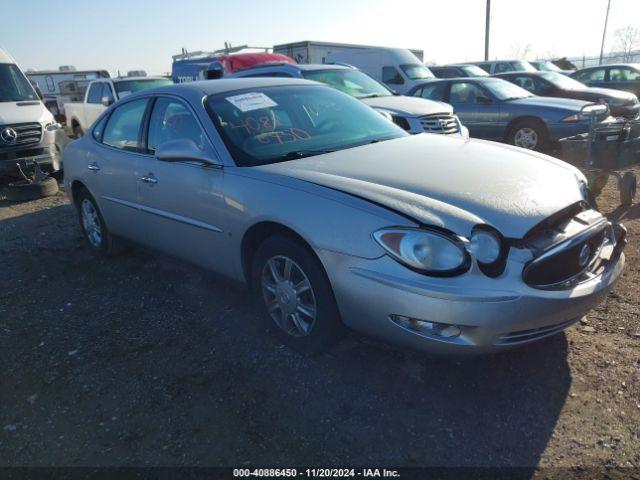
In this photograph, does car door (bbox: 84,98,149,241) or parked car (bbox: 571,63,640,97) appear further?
parked car (bbox: 571,63,640,97)

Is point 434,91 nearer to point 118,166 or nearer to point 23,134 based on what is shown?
point 23,134

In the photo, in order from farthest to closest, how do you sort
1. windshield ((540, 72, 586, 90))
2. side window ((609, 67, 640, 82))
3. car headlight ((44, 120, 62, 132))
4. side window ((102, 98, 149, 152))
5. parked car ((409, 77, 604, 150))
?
1. side window ((609, 67, 640, 82))
2. windshield ((540, 72, 586, 90))
3. parked car ((409, 77, 604, 150))
4. car headlight ((44, 120, 62, 132))
5. side window ((102, 98, 149, 152))

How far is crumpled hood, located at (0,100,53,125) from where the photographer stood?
789 cm

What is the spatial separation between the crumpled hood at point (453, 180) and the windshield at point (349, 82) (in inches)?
221

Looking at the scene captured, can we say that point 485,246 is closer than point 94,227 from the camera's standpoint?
Yes

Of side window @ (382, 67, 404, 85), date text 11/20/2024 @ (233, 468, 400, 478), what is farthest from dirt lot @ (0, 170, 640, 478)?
side window @ (382, 67, 404, 85)

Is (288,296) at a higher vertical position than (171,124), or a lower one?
lower

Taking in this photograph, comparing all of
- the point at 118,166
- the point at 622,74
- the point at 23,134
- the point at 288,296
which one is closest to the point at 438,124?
the point at 118,166

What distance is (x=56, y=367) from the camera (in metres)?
3.10

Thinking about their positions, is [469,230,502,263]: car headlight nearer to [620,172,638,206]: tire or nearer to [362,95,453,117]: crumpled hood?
[620,172,638,206]: tire

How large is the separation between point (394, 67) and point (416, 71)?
2.15ft

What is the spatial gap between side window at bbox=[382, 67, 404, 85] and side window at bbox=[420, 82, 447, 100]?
153 inches

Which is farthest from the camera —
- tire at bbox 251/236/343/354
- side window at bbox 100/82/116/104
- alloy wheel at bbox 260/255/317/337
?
side window at bbox 100/82/116/104

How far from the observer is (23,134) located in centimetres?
798
